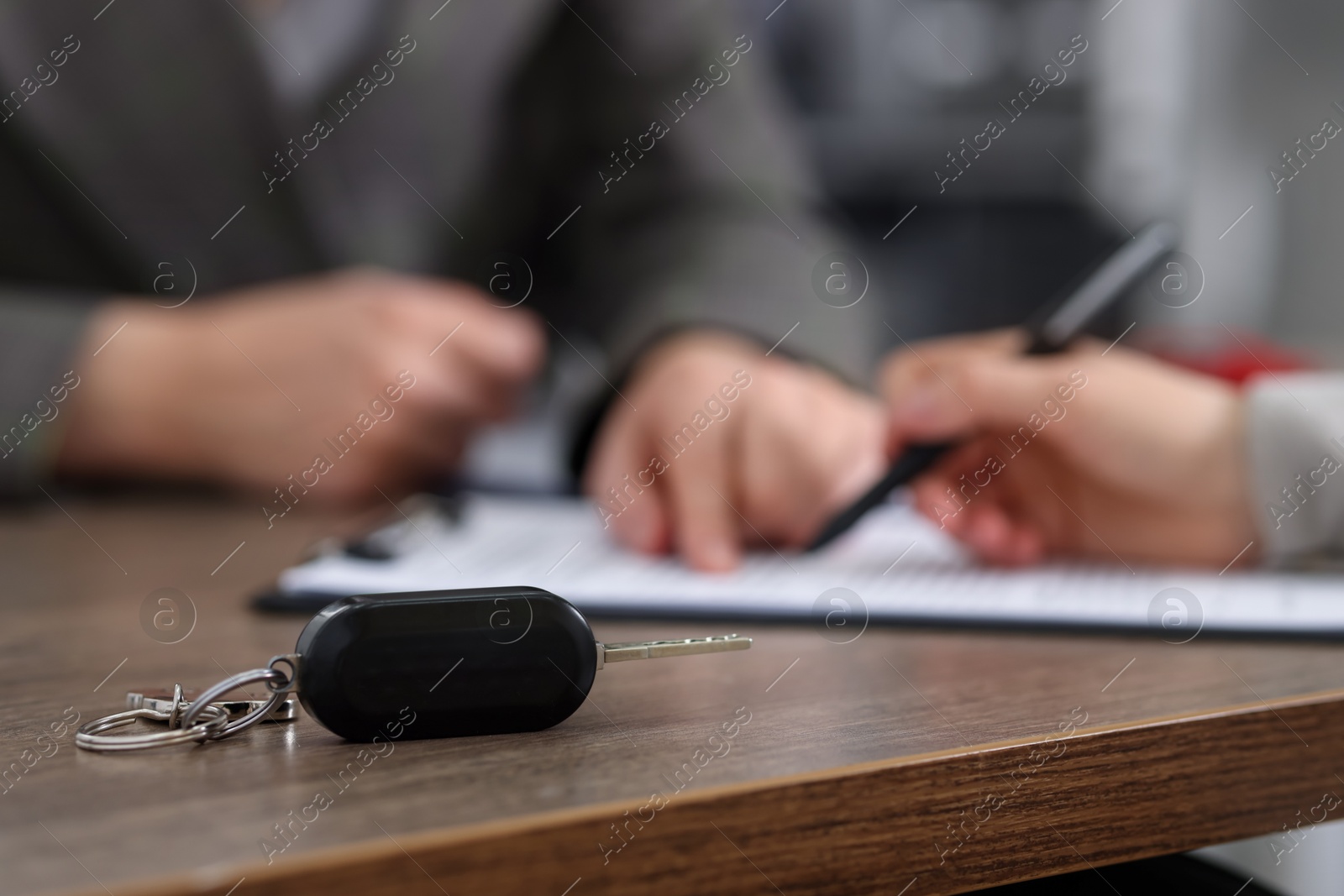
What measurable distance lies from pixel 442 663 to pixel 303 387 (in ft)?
2.25

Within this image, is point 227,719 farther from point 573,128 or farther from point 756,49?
point 756,49

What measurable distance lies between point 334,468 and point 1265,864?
2.34 ft

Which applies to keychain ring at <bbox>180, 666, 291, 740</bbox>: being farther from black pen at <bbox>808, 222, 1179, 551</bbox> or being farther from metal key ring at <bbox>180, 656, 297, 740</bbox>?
black pen at <bbox>808, 222, 1179, 551</bbox>

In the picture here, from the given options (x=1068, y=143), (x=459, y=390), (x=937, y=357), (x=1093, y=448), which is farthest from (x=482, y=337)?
(x=1068, y=143)

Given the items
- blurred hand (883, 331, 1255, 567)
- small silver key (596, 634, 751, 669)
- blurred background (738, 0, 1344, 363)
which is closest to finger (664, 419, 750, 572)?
blurred hand (883, 331, 1255, 567)

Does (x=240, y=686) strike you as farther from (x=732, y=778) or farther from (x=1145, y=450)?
(x=1145, y=450)

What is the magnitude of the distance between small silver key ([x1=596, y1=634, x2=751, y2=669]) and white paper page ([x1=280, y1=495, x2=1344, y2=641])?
13 cm

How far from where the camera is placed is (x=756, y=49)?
2.62 meters

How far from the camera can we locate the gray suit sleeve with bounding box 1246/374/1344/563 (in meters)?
0.54

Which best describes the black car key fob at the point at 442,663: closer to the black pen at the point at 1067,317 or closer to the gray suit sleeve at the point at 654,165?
the black pen at the point at 1067,317

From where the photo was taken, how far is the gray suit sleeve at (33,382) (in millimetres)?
851

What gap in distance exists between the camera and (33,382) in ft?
2.86

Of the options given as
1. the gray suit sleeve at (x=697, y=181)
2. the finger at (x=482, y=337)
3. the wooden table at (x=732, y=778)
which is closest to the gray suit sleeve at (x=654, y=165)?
the gray suit sleeve at (x=697, y=181)

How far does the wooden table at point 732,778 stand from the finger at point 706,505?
0.16 metres
